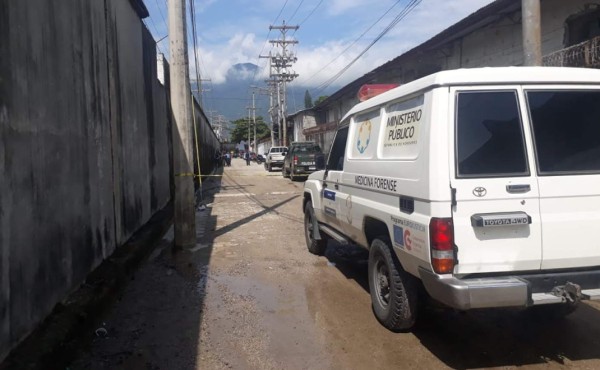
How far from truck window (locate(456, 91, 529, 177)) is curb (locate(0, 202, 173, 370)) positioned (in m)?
3.37

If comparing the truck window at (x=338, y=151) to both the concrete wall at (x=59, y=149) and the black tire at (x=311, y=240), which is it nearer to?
the black tire at (x=311, y=240)

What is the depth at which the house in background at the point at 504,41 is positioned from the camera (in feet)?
33.4

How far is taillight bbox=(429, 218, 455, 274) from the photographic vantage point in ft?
11.6

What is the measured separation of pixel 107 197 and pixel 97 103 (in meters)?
1.26

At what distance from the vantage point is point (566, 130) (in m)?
3.85

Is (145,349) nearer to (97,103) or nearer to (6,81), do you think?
(6,81)

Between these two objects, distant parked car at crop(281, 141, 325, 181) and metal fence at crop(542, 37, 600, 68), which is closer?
metal fence at crop(542, 37, 600, 68)

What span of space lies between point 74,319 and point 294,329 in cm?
200

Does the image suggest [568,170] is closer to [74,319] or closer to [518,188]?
[518,188]

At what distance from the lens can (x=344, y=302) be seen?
5594 mm

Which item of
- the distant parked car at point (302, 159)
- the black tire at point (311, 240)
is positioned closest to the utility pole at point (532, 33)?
the black tire at point (311, 240)

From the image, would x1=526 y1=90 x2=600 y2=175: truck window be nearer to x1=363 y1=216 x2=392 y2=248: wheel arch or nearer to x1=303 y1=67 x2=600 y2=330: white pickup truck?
x1=303 y1=67 x2=600 y2=330: white pickup truck

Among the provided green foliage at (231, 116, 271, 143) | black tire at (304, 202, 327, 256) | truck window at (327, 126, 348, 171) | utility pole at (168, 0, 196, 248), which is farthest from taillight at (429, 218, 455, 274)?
green foliage at (231, 116, 271, 143)

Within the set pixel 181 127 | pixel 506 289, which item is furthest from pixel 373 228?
pixel 181 127
